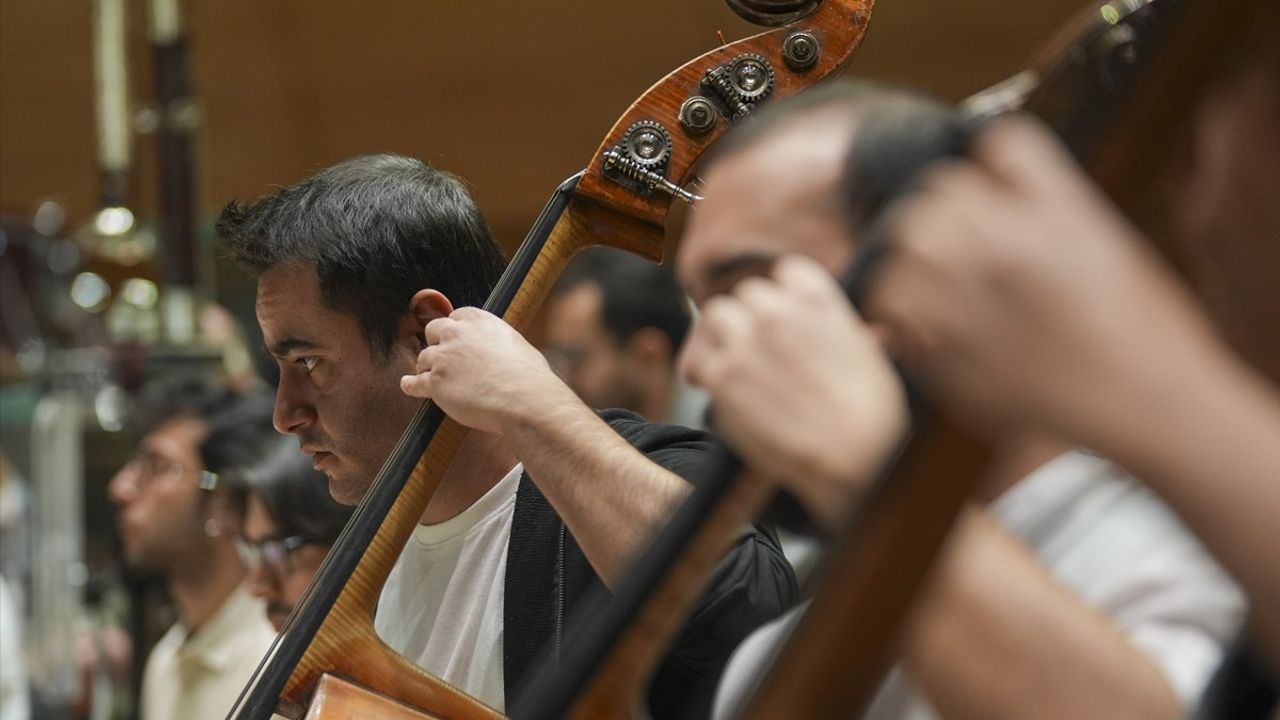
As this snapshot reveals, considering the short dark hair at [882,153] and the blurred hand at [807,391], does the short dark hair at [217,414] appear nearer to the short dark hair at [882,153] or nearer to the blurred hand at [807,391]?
Answer: the short dark hair at [882,153]

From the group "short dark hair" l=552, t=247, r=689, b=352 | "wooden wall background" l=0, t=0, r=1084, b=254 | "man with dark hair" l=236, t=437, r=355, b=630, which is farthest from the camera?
"wooden wall background" l=0, t=0, r=1084, b=254

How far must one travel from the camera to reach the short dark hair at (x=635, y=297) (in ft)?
11.9

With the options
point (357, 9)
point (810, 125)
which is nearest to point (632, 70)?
point (357, 9)

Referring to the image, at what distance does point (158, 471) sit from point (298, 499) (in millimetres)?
910

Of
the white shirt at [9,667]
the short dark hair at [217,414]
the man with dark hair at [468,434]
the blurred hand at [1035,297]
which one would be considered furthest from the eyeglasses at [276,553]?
the blurred hand at [1035,297]

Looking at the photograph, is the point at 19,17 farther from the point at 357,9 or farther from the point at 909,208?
the point at 909,208

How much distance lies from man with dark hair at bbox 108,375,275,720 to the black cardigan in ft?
3.90

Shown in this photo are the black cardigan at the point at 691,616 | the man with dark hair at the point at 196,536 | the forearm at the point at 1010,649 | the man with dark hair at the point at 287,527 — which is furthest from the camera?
the man with dark hair at the point at 196,536

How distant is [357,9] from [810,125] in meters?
3.27

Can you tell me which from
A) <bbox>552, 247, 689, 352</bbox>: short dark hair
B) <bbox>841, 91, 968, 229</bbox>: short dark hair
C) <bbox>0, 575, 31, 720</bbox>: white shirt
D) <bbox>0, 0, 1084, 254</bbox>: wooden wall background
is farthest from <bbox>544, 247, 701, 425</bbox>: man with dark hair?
<bbox>841, 91, 968, 229</bbox>: short dark hair

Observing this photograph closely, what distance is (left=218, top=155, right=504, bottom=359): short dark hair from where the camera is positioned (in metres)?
1.87

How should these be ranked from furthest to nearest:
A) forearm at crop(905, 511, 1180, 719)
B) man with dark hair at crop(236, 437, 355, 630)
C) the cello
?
man with dark hair at crop(236, 437, 355, 630), the cello, forearm at crop(905, 511, 1180, 719)

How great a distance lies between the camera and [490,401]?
1575 mm

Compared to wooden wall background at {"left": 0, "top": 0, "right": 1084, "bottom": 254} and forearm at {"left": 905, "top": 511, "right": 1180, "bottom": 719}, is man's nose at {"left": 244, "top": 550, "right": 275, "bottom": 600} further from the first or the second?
forearm at {"left": 905, "top": 511, "right": 1180, "bottom": 719}
